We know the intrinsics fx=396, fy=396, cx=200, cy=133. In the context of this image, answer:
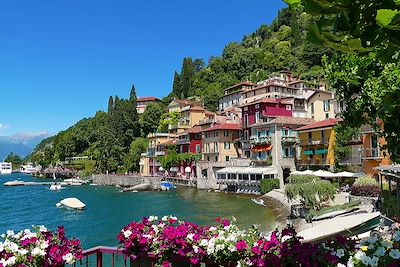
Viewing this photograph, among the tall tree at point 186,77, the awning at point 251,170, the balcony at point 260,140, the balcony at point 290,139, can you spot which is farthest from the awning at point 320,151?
the tall tree at point 186,77

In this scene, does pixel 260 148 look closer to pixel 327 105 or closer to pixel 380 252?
pixel 327 105

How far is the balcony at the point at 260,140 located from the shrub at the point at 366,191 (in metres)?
21.5

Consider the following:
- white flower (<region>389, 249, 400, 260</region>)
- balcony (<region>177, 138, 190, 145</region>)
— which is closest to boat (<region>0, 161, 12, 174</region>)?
balcony (<region>177, 138, 190, 145</region>)

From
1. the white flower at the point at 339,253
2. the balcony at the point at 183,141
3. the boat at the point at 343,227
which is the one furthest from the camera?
the balcony at the point at 183,141

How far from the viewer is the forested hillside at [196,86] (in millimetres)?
92188

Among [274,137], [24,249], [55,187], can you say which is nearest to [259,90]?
[274,137]

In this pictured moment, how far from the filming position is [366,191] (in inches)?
1208

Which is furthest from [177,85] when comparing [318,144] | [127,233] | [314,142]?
[127,233]

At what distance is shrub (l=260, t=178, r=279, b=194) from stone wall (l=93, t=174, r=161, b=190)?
21.2m

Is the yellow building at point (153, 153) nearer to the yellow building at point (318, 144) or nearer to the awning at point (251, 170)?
the awning at point (251, 170)

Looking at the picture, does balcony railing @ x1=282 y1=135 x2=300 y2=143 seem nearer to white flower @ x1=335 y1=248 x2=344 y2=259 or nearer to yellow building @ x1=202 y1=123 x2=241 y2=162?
yellow building @ x1=202 y1=123 x2=241 y2=162

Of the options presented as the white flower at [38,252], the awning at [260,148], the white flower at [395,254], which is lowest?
the white flower at [38,252]

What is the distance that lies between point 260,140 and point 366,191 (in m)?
24.0

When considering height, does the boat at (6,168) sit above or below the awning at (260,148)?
below
